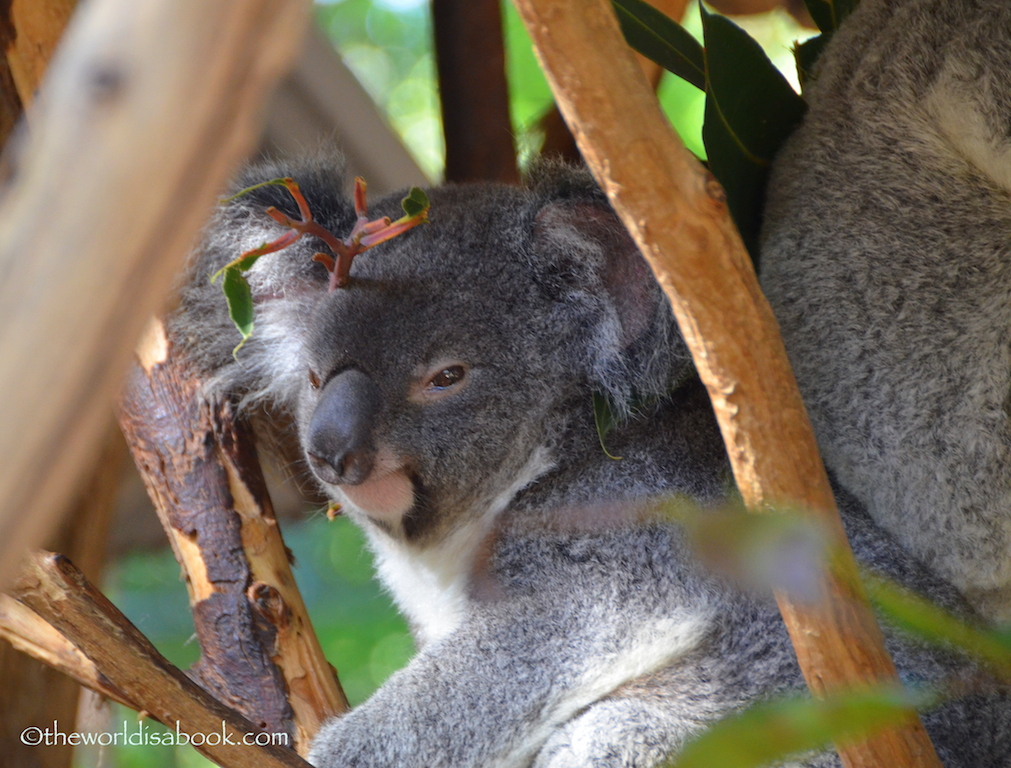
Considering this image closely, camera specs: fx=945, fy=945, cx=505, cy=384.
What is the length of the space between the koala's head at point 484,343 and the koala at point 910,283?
316 mm

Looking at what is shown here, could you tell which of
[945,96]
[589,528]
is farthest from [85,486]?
[945,96]

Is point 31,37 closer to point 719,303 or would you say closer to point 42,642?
point 42,642

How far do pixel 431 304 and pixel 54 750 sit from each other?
5.36ft

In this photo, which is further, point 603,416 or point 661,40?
point 661,40

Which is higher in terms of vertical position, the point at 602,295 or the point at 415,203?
the point at 415,203

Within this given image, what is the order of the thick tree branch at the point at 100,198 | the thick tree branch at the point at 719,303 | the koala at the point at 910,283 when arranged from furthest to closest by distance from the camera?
the koala at the point at 910,283, the thick tree branch at the point at 719,303, the thick tree branch at the point at 100,198

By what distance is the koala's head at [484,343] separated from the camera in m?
1.91

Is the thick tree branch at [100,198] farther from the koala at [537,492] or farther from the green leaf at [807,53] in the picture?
the green leaf at [807,53]

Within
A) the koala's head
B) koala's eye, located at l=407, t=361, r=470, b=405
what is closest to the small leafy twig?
the koala's head

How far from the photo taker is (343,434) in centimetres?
176

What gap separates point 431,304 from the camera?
6.40ft

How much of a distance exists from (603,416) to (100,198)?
1.48 metres

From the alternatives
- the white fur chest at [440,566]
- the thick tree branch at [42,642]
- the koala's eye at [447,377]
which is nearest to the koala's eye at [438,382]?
the koala's eye at [447,377]

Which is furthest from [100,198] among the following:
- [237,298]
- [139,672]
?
[237,298]
